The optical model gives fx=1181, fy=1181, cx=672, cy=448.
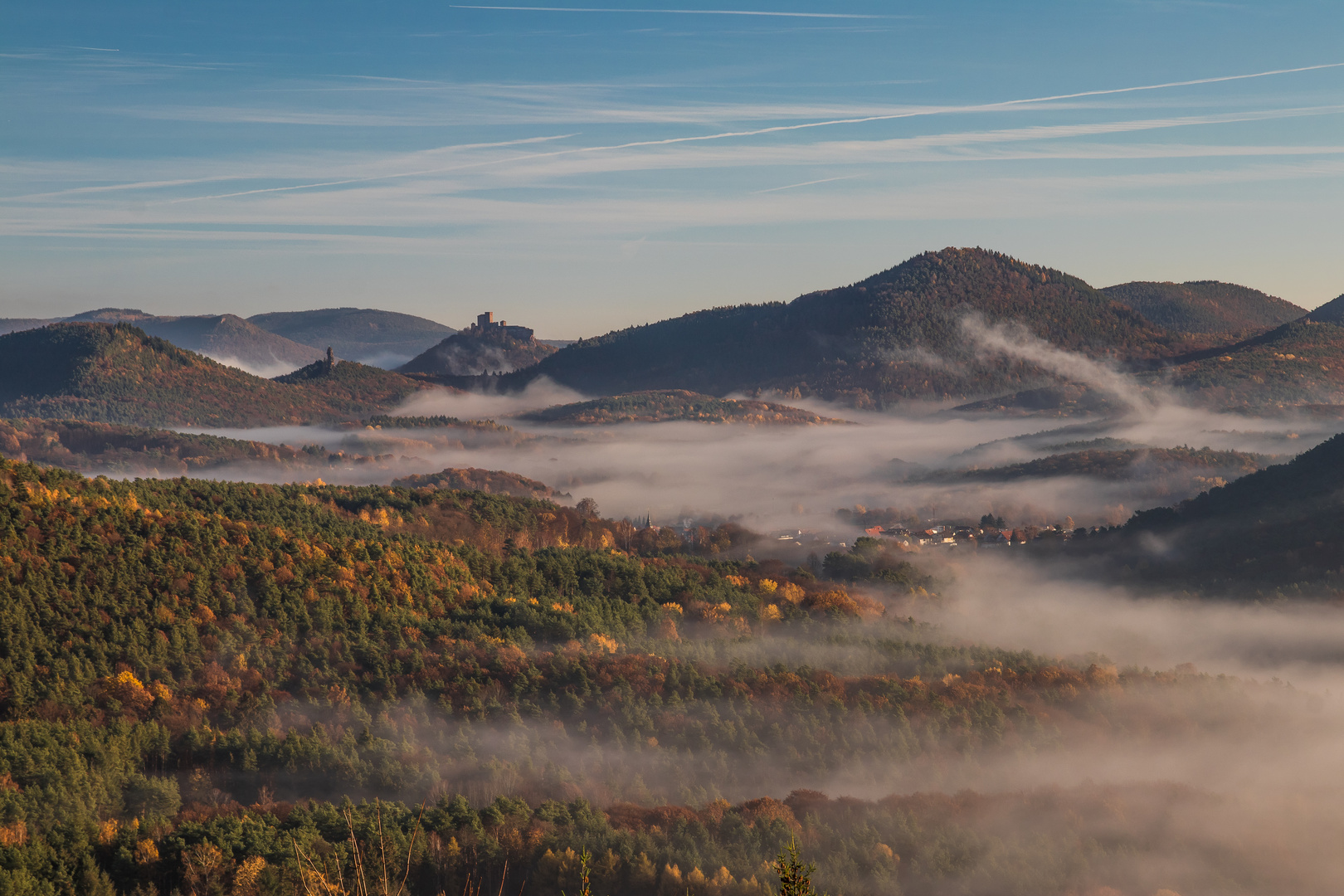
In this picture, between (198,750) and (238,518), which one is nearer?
(198,750)

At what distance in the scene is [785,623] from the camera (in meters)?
166

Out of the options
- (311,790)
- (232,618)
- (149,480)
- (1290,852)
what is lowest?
(1290,852)

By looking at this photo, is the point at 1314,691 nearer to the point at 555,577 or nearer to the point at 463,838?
the point at 555,577

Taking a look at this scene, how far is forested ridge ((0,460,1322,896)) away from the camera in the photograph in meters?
82.2

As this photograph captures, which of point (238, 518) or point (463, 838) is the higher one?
point (238, 518)

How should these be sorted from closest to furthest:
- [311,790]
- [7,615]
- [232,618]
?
[311,790] → [7,615] → [232,618]

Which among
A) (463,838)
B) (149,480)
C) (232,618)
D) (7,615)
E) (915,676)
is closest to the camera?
(463,838)

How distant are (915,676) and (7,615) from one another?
97.3m

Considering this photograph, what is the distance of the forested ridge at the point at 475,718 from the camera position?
82250mm

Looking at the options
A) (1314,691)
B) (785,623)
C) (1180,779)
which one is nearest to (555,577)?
(785,623)

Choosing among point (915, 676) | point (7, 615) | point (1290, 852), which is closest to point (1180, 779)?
point (1290, 852)

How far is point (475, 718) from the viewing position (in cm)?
11856

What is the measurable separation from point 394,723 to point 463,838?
32035 mm

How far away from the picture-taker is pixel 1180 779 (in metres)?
130
